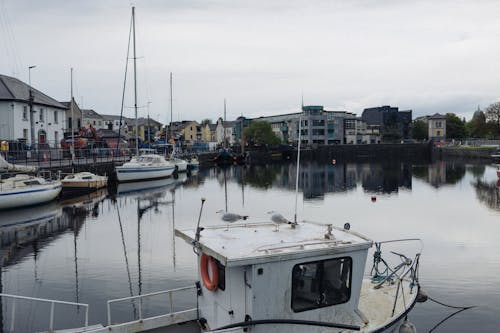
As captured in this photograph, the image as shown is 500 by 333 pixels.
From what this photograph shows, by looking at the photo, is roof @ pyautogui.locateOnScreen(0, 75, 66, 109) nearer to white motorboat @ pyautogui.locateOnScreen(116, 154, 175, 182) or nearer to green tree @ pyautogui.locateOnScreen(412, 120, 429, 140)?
white motorboat @ pyautogui.locateOnScreen(116, 154, 175, 182)

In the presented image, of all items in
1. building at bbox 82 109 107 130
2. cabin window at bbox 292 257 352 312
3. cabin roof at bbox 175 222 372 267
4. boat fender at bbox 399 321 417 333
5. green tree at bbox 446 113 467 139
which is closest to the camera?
cabin roof at bbox 175 222 372 267

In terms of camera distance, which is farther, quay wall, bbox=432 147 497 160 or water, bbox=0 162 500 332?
quay wall, bbox=432 147 497 160

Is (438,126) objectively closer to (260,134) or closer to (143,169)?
(260,134)

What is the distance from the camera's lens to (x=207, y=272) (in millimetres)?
9766

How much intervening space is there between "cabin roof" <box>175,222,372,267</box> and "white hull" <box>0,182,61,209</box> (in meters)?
28.2

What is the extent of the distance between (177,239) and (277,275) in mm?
17835

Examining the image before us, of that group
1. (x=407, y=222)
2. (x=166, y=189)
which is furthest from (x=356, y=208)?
(x=166, y=189)

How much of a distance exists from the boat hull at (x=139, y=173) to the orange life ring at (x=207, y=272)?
4761 centimetres

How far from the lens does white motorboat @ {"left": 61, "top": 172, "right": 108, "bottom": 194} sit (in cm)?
4428

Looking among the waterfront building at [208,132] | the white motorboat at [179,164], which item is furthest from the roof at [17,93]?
the waterfront building at [208,132]

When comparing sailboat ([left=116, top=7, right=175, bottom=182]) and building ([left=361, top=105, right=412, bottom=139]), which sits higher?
building ([left=361, top=105, right=412, bottom=139])

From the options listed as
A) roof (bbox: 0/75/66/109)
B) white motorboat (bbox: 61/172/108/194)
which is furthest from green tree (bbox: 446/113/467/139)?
white motorboat (bbox: 61/172/108/194)

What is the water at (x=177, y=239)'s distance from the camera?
15609mm

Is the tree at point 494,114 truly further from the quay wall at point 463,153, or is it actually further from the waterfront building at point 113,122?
the waterfront building at point 113,122
